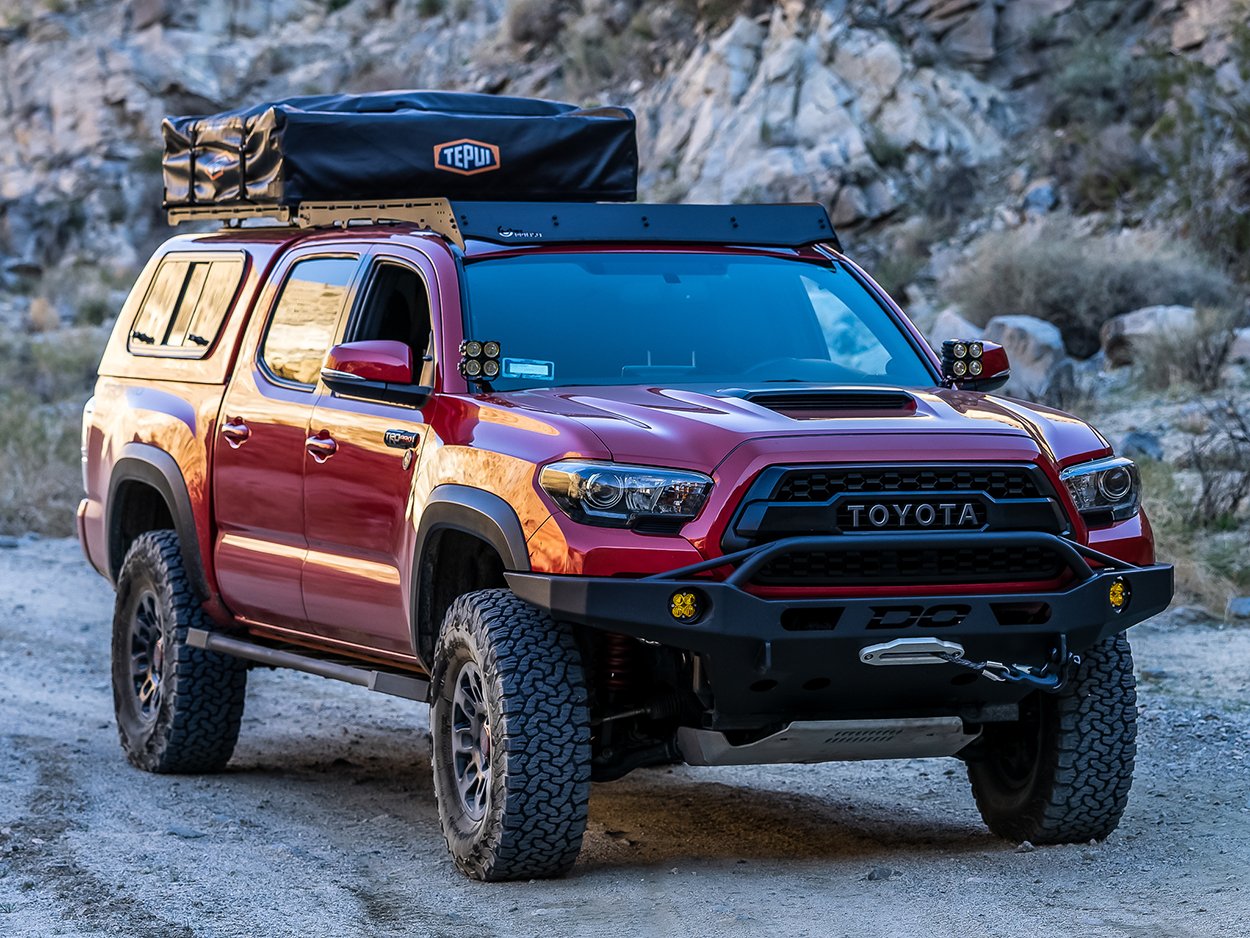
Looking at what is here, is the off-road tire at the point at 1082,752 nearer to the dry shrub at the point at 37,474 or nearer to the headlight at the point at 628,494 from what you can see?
the headlight at the point at 628,494

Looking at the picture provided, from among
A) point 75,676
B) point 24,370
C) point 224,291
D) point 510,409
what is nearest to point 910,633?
point 510,409

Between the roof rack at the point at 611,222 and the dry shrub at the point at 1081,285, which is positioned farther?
the dry shrub at the point at 1081,285

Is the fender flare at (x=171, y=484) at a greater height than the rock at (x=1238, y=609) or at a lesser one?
greater

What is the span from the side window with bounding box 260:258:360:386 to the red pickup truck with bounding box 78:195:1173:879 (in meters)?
0.02

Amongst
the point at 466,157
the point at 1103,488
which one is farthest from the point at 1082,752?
the point at 466,157

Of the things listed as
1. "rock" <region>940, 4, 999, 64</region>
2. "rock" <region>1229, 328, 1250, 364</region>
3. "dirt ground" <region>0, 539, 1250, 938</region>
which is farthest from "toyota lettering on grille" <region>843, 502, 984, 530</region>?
"rock" <region>940, 4, 999, 64</region>

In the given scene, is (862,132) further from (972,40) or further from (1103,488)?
(1103,488)

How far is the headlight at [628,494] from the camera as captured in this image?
17.6 feet

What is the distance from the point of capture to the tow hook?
218 inches

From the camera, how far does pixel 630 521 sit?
17.7ft

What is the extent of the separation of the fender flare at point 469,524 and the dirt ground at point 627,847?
926 millimetres

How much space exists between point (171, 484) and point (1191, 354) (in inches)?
461

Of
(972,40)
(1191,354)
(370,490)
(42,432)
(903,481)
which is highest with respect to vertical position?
(972,40)

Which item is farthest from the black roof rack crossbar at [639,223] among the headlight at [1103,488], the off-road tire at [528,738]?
the headlight at [1103,488]
